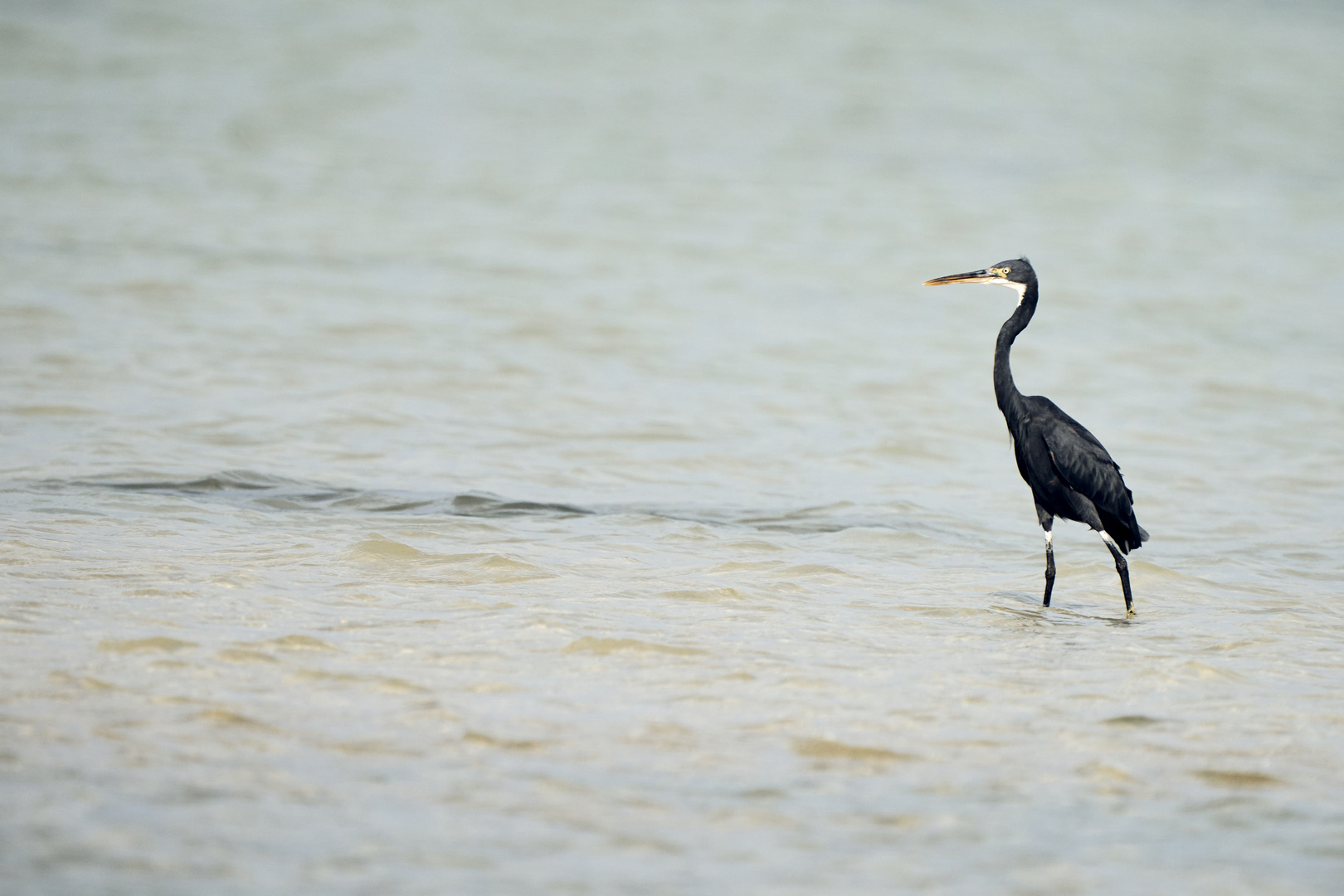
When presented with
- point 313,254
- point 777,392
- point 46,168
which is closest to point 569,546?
point 777,392

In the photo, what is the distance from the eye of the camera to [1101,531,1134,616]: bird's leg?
694cm

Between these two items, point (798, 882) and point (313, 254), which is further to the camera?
point (313, 254)

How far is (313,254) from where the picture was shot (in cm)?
1669

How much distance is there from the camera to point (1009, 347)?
24.3 ft

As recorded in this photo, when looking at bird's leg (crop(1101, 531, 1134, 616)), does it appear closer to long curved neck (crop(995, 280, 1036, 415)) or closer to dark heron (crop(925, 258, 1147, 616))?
dark heron (crop(925, 258, 1147, 616))

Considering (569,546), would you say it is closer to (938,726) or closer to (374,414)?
(938,726)

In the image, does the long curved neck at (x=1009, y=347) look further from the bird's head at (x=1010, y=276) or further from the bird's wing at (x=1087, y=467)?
the bird's wing at (x=1087, y=467)

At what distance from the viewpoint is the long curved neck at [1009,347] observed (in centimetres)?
730

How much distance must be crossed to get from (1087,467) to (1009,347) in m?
0.81

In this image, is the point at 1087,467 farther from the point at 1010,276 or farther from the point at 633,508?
the point at 633,508

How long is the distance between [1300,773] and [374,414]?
750cm

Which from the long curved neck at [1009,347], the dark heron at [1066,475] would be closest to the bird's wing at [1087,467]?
the dark heron at [1066,475]

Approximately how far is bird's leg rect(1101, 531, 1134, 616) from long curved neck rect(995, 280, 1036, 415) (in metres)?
0.80

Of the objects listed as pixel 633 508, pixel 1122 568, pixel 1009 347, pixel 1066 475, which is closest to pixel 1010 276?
pixel 1009 347
